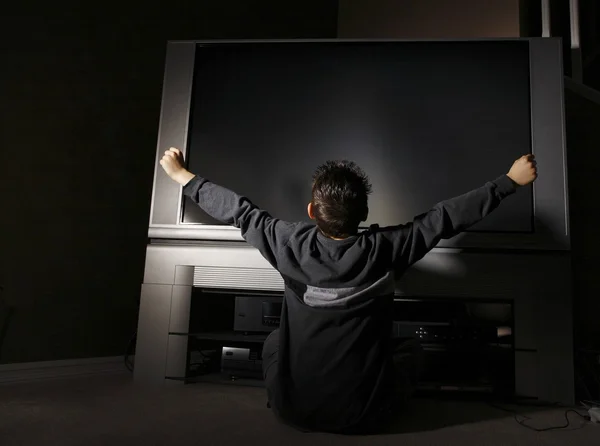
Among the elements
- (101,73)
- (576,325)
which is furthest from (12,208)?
(576,325)

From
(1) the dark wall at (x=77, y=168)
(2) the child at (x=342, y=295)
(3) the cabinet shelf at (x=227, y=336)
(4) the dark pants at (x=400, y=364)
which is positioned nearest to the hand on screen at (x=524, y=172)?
(2) the child at (x=342, y=295)

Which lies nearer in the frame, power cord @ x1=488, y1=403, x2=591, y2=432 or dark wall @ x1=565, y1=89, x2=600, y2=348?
power cord @ x1=488, y1=403, x2=591, y2=432

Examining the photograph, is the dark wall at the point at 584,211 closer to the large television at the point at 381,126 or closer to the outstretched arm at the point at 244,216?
the large television at the point at 381,126

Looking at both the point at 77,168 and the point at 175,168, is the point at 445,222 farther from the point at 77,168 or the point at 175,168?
the point at 77,168

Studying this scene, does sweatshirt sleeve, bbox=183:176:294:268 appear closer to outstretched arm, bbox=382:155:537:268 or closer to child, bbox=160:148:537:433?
child, bbox=160:148:537:433

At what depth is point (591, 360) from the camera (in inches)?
59.9

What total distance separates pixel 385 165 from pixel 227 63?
602 millimetres

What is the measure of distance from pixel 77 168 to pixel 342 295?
1.08 meters

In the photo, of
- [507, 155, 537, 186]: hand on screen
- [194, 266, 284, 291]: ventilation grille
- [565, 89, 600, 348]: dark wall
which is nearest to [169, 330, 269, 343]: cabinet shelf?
[194, 266, 284, 291]: ventilation grille

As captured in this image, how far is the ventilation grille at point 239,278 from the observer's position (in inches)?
56.4

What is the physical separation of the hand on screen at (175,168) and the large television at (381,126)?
0.27m

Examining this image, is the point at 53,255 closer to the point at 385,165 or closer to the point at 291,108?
the point at 291,108

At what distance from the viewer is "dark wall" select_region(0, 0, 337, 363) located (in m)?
1.47

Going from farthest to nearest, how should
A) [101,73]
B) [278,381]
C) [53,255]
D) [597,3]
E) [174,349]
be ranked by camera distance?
[597,3] → [101,73] → [53,255] → [174,349] → [278,381]
